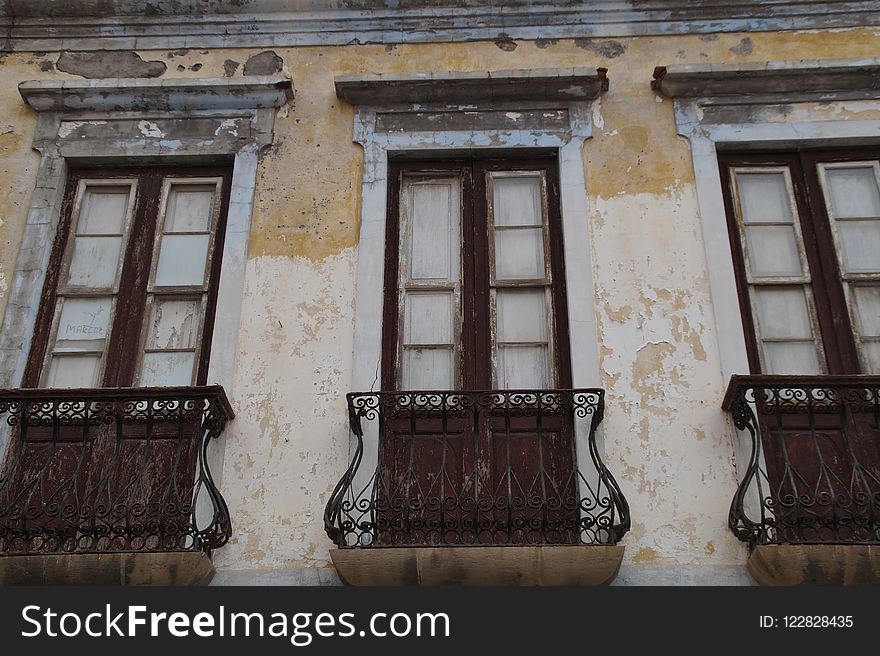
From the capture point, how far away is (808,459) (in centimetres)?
644

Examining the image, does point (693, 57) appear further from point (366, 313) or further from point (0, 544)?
point (0, 544)

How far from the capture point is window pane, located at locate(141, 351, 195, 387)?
23.0ft

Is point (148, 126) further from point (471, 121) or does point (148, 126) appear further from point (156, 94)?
point (471, 121)

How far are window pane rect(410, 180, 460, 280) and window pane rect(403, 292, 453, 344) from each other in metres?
0.16

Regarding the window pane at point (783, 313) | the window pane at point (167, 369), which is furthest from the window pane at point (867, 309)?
the window pane at point (167, 369)

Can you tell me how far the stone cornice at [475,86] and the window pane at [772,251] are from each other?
1.46 metres

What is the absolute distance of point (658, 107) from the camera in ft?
25.5

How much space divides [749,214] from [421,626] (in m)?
3.56

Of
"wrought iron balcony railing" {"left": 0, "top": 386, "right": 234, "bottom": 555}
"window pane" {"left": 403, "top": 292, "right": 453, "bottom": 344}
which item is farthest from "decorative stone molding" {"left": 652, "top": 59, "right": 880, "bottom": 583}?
"wrought iron balcony railing" {"left": 0, "top": 386, "right": 234, "bottom": 555}

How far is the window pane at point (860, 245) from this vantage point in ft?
23.5

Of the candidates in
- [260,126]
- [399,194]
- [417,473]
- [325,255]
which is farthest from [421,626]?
[260,126]

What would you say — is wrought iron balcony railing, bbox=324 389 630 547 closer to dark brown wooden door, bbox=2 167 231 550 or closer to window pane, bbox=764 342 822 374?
dark brown wooden door, bbox=2 167 231 550

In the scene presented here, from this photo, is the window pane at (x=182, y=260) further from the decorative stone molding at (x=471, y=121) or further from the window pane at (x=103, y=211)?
the decorative stone molding at (x=471, y=121)

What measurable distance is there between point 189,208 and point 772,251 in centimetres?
380
